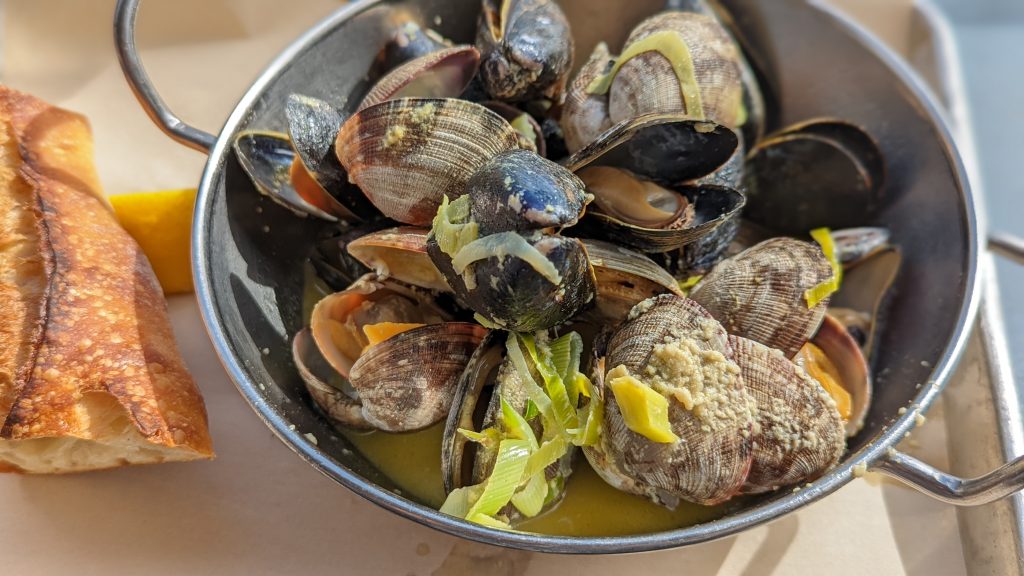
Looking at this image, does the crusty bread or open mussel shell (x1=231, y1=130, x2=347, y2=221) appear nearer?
the crusty bread

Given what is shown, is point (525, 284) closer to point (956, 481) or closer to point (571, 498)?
point (571, 498)

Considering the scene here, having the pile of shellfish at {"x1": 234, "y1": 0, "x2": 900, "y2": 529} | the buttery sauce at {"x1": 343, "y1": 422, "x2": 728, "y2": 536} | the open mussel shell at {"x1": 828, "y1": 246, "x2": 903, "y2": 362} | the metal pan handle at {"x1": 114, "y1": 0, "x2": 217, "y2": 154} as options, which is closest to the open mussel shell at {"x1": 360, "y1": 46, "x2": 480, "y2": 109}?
the pile of shellfish at {"x1": 234, "y1": 0, "x2": 900, "y2": 529}

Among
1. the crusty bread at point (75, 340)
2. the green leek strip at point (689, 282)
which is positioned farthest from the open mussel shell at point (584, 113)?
the crusty bread at point (75, 340)

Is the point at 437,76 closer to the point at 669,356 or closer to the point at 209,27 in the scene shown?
the point at 669,356

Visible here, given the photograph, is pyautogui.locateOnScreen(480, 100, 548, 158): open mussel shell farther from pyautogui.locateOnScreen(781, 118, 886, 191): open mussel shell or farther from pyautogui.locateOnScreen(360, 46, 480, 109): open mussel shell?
pyautogui.locateOnScreen(781, 118, 886, 191): open mussel shell

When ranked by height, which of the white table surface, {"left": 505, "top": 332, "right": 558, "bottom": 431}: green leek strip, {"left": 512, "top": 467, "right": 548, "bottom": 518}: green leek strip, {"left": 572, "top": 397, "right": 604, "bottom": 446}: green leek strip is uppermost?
{"left": 505, "top": 332, "right": 558, "bottom": 431}: green leek strip

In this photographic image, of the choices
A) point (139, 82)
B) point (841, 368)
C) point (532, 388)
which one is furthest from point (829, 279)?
point (139, 82)

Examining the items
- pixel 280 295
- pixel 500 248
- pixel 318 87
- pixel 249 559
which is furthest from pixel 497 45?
pixel 249 559
